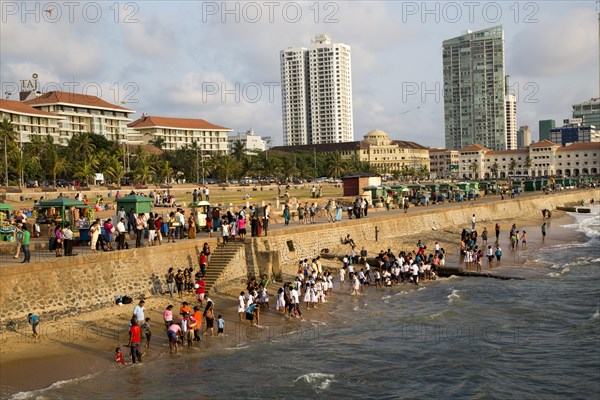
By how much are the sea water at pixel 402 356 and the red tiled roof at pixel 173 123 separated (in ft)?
374

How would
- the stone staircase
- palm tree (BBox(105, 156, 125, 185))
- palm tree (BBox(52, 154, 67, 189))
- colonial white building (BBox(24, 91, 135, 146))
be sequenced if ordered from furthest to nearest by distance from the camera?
colonial white building (BBox(24, 91, 135, 146))
palm tree (BBox(52, 154, 67, 189))
palm tree (BBox(105, 156, 125, 185))
the stone staircase

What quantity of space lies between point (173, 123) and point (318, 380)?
408 feet

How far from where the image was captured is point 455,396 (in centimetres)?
1400

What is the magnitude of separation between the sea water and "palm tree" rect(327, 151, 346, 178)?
93928mm

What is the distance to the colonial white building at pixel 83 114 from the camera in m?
109

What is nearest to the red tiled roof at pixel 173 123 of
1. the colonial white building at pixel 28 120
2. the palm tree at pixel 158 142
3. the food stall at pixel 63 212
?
the palm tree at pixel 158 142

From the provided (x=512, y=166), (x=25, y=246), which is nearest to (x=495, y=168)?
(x=512, y=166)

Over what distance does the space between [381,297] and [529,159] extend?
158472mm

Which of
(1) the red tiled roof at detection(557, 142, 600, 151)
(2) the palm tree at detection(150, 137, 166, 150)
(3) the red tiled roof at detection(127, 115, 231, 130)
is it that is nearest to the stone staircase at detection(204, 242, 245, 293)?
(2) the palm tree at detection(150, 137, 166, 150)

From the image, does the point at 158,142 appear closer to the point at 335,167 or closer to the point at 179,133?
the point at 179,133

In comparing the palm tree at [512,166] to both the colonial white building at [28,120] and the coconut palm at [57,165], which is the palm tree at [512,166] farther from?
the coconut palm at [57,165]

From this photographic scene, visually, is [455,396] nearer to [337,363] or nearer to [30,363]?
[337,363]

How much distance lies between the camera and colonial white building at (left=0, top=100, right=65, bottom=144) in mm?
93238

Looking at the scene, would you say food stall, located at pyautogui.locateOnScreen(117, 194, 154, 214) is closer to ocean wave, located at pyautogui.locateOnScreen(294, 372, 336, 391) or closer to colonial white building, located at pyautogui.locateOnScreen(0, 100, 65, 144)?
ocean wave, located at pyautogui.locateOnScreen(294, 372, 336, 391)
